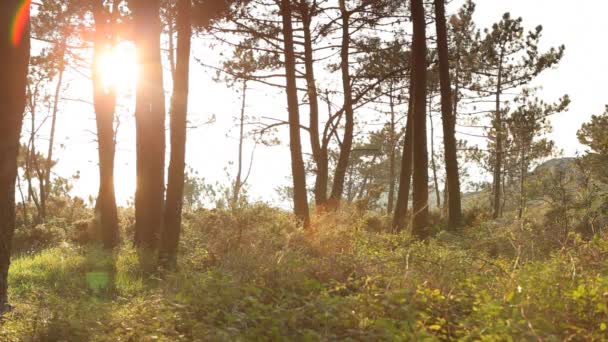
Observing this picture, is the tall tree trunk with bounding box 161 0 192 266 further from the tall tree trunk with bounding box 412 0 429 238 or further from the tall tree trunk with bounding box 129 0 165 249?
the tall tree trunk with bounding box 412 0 429 238

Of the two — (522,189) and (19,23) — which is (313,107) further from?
(522,189)

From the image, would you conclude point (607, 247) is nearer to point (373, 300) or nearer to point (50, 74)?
point (373, 300)

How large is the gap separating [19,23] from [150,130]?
4.74 metres

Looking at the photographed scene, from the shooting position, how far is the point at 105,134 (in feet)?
46.6

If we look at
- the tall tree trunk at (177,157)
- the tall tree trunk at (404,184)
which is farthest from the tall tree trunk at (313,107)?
the tall tree trunk at (177,157)

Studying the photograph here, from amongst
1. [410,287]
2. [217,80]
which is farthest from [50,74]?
[410,287]

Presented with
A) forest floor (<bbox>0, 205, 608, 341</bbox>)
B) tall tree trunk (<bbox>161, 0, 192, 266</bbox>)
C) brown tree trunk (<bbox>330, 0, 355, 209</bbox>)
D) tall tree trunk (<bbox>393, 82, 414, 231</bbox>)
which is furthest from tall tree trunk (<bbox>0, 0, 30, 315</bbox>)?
brown tree trunk (<bbox>330, 0, 355, 209</bbox>)

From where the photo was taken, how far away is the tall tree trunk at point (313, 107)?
17844 millimetres

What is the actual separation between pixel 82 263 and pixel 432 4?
512 inches

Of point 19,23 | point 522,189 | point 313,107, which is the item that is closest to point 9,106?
point 19,23

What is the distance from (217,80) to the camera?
19.1 m

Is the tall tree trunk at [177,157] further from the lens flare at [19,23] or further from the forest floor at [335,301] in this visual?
the lens flare at [19,23]

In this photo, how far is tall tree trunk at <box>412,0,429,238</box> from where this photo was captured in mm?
13734

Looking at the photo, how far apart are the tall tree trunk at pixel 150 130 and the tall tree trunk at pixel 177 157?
891 mm
